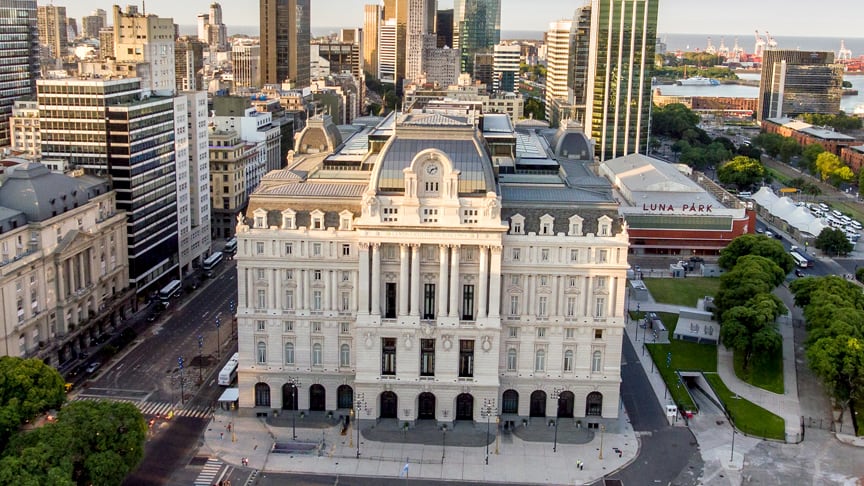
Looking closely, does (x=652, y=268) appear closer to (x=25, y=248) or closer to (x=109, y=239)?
(x=109, y=239)

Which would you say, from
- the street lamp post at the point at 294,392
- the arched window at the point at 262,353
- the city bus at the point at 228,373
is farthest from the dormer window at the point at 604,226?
the city bus at the point at 228,373

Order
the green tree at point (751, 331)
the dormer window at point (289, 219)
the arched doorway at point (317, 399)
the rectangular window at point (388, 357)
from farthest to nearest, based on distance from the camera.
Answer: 1. the green tree at point (751, 331)
2. the arched doorway at point (317, 399)
3. the rectangular window at point (388, 357)
4. the dormer window at point (289, 219)

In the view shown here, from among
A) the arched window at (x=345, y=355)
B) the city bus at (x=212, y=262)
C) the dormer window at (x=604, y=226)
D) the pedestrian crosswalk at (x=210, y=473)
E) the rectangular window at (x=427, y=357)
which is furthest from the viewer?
the city bus at (x=212, y=262)

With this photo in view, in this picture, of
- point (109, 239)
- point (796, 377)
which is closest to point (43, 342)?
point (109, 239)

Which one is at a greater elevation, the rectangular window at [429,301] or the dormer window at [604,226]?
the dormer window at [604,226]

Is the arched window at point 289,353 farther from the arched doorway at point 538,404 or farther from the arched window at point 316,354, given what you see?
the arched doorway at point 538,404

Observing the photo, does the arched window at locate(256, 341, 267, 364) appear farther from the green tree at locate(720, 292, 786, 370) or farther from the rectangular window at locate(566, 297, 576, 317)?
the green tree at locate(720, 292, 786, 370)

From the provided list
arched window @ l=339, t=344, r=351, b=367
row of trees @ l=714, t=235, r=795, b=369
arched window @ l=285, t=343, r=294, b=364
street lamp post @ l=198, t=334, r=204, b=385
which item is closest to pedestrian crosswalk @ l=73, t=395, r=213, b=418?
street lamp post @ l=198, t=334, r=204, b=385
